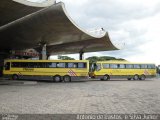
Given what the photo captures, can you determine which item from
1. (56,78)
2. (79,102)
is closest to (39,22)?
(56,78)

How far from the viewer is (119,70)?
34.6 metres

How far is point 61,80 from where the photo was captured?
29703mm

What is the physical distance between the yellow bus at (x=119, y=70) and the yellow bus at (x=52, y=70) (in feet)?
16.3

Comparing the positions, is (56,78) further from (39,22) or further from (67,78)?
(39,22)

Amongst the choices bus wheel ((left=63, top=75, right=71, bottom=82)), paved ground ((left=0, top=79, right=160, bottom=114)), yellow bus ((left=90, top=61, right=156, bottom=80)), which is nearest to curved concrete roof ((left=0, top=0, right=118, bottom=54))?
yellow bus ((left=90, top=61, right=156, bottom=80))

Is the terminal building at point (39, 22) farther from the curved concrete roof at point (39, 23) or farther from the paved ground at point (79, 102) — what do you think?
the paved ground at point (79, 102)

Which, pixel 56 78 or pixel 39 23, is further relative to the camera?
pixel 39 23

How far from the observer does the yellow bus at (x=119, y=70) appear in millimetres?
34188

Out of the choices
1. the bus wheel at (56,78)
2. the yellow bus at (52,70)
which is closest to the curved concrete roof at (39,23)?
the yellow bus at (52,70)

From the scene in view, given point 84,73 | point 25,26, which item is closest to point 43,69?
point 84,73

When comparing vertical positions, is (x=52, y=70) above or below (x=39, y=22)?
below

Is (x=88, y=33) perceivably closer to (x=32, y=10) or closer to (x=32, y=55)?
(x=32, y=10)

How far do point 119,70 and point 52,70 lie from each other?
9579 millimetres

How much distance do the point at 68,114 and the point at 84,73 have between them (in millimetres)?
21473
